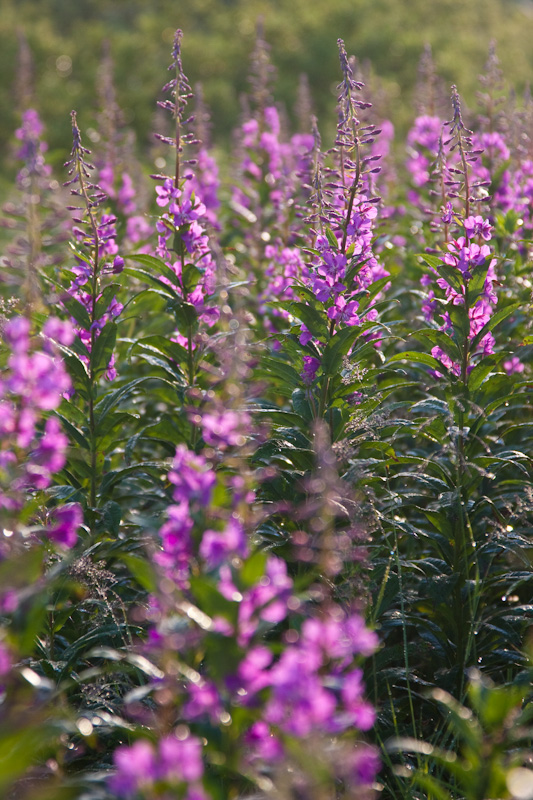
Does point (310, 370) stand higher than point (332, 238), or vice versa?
point (332, 238)

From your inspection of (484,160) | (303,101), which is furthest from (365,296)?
(303,101)

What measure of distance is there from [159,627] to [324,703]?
416 millimetres

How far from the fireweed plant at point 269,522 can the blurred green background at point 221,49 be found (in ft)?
38.6

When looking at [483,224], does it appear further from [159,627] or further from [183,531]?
[159,627]

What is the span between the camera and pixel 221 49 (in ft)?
62.2

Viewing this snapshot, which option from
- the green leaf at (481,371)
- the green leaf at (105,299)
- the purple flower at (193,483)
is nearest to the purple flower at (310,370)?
the green leaf at (481,371)

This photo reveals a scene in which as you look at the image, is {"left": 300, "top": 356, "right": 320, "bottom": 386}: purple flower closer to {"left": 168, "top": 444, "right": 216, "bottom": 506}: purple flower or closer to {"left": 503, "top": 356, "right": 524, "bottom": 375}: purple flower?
{"left": 503, "top": 356, "right": 524, "bottom": 375}: purple flower

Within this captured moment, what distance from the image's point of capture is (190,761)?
1500 millimetres

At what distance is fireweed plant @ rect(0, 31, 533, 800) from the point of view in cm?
183

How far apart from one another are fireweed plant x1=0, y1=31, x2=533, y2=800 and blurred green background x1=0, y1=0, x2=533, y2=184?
38.6 ft

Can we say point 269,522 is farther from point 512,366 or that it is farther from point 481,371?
point 512,366

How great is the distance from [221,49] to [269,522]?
17587 mm

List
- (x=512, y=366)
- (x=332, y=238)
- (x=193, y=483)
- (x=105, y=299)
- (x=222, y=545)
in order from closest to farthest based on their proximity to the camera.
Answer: (x=222, y=545)
(x=193, y=483)
(x=332, y=238)
(x=105, y=299)
(x=512, y=366)

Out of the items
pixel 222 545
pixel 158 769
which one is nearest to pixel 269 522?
pixel 222 545
